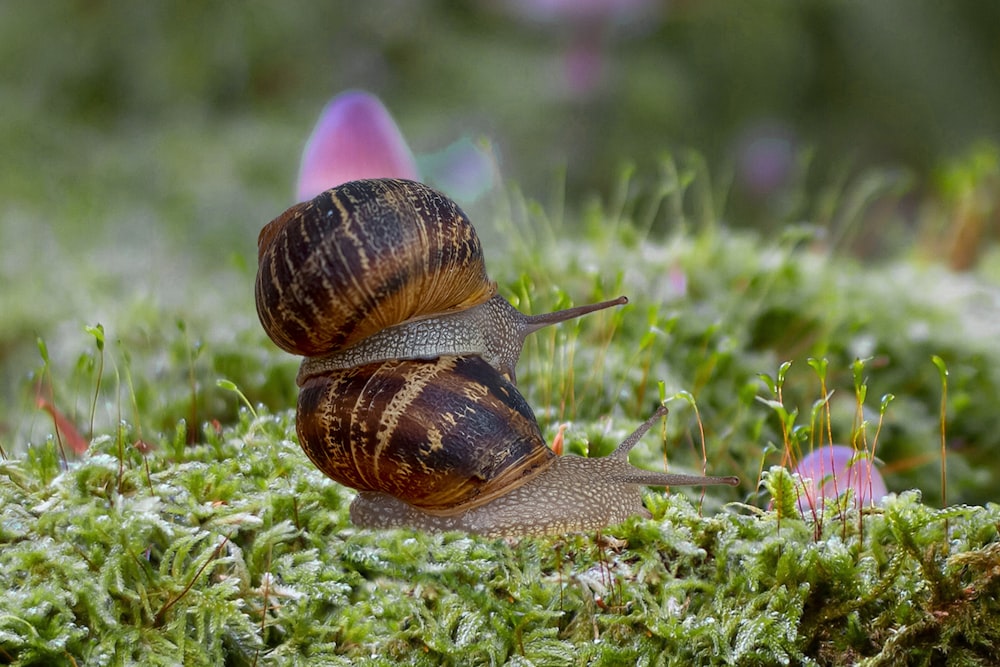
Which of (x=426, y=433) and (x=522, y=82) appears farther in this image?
(x=522, y=82)

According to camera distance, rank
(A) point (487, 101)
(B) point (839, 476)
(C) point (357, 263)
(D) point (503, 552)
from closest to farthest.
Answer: (C) point (357, 263)
(D) point (503, 552)
(B) point (839, 476)
(A) point (487, 101)

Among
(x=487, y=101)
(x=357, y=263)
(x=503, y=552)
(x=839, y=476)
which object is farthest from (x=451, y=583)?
(x=487, y=101)

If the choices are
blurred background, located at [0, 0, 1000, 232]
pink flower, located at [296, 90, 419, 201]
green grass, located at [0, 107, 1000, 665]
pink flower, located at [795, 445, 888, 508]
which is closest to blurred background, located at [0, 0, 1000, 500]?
blurred background, located at [0, 0, 1000, 232]

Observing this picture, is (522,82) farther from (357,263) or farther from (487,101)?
(357,263)

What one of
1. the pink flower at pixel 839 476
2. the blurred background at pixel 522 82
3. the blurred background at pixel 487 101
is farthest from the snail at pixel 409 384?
the blurred background at pixel 522 82

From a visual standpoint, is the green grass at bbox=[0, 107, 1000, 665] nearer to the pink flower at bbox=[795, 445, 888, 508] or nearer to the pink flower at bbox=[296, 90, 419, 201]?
the pink flower at bbox=[795, 445, 888, 508]

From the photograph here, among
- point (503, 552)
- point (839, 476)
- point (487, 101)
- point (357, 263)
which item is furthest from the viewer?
point (487, 101)
